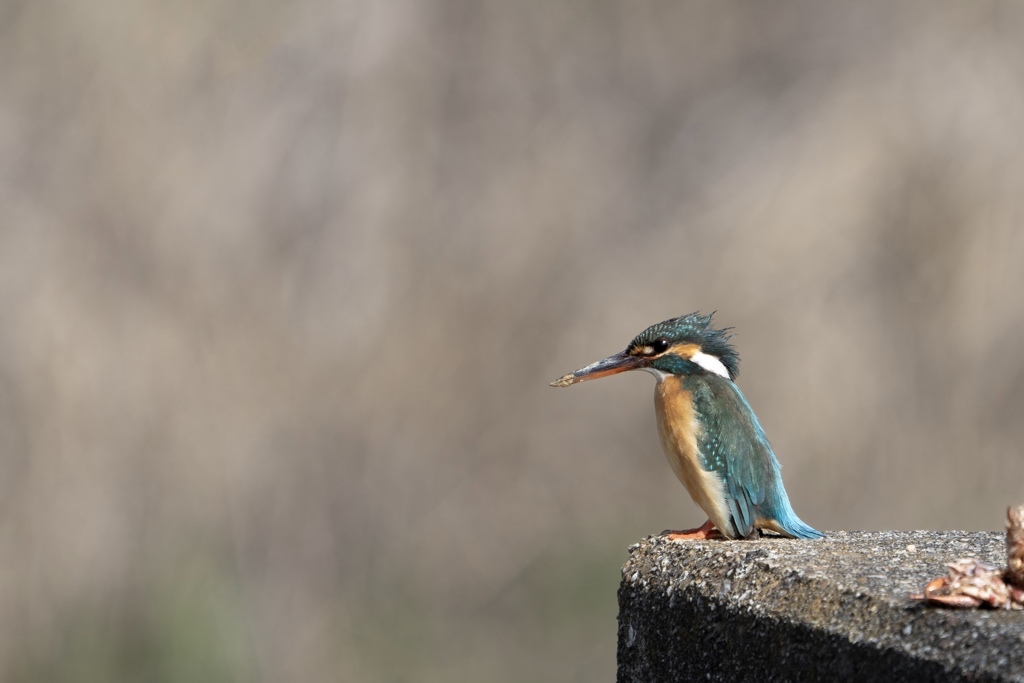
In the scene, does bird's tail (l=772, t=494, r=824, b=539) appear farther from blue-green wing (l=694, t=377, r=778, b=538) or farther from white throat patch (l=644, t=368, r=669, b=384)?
white throat patch (l=644, t=368, r=669, b=384)

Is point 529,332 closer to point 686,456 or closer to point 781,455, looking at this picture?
point 781,455

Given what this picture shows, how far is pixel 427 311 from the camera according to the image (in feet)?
17.1

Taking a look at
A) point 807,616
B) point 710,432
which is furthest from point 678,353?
point 807,616

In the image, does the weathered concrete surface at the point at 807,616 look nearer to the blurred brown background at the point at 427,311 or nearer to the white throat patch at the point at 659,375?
the white throat patch at the point at 659,375

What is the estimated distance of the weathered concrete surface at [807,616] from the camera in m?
→ 1.25

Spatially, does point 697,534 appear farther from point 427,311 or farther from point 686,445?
point 427,311

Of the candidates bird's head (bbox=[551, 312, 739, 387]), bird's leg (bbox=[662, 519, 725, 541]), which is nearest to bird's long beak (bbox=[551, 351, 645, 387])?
bird's head (bbox=[551, 312, 739, 387])

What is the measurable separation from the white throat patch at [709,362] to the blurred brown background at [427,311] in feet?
8.75

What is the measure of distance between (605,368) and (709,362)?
0.18 m

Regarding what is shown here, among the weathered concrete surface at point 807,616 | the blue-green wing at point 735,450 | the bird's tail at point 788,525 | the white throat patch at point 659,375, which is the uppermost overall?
the white throat patch at point 659,375

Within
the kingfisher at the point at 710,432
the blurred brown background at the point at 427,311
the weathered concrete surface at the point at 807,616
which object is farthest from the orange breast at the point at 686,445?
the blurred brown background at the point at 427,311

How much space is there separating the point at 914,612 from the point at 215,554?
12.3 ft

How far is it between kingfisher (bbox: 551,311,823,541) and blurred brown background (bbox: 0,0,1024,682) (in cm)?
263

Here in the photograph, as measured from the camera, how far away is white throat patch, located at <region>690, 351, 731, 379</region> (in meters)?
2.40
